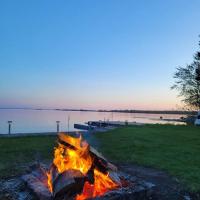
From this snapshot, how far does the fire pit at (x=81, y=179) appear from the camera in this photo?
594cm

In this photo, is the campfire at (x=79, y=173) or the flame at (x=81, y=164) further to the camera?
the flame at (x=81, y=164)

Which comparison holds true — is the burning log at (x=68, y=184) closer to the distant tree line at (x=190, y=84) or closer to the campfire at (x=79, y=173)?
the campfire at (x=79, y=173)

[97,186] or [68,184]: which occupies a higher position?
[68,184]

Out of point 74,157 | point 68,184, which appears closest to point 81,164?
point 74,157

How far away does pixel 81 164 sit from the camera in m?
6.71

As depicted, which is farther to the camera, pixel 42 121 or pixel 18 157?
pixel 42 121

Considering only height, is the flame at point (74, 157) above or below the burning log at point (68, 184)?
above

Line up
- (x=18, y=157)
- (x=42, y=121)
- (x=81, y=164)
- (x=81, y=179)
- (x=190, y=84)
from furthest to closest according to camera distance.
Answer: (x=42, y=121)
(x=190, y=84)
(x=18, y=157)
(x=81, y=164)
(x=81, y=179)

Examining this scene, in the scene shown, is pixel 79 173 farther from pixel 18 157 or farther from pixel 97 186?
pixel 18 157

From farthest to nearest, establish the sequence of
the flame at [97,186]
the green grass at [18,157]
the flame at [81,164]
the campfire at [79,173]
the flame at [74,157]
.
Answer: the green grass at [18,157] → the flame at [74,157] → the flame at [81,164] → the flame at [97,186] → the campfire at [79,173]

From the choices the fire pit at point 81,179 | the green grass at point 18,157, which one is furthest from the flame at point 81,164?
the green grass at point 18,157

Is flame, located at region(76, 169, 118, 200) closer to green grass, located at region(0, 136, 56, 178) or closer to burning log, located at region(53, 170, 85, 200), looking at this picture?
burning log, located at region(53, 170, 85, 200)

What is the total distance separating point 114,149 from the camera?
13703 millimetres

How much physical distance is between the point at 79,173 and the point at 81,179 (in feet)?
0.57
